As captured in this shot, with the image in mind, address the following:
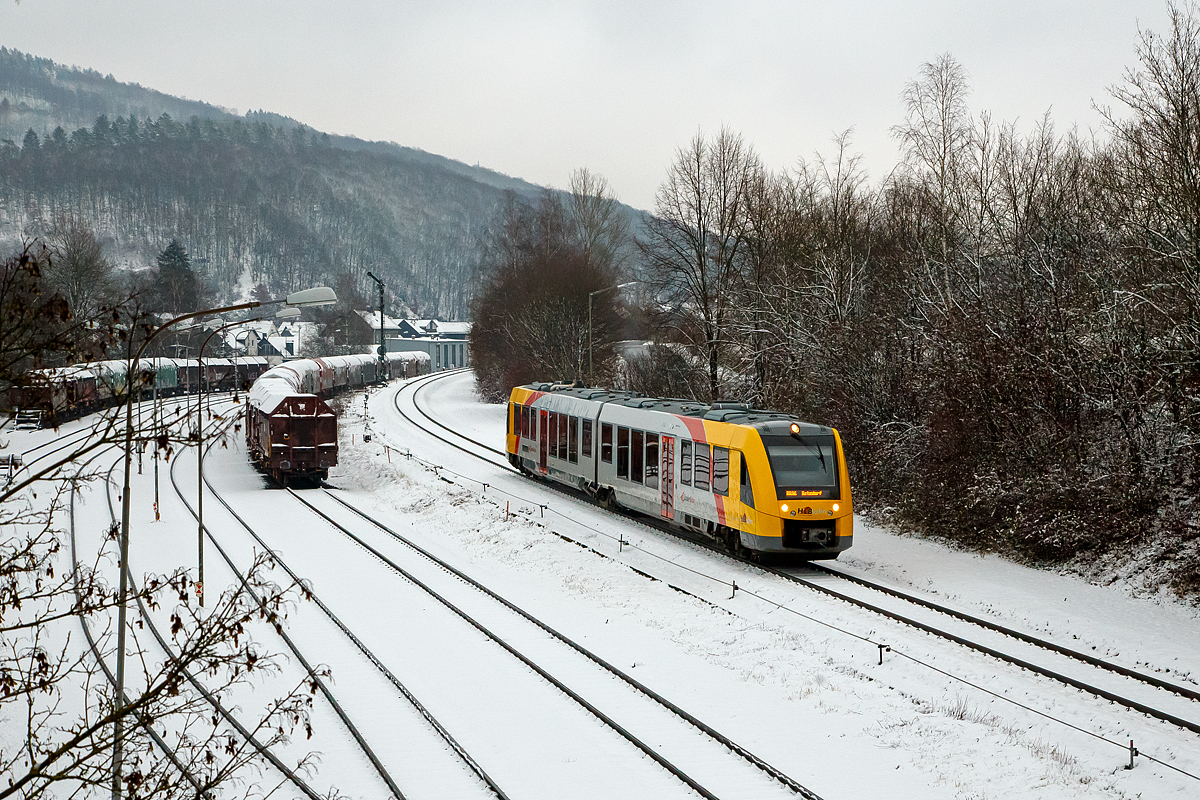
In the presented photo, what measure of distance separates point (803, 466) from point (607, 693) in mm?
7113

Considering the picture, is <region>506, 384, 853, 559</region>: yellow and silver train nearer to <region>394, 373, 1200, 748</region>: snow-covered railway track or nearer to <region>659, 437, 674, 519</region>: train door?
<region>659, 437, 674, 519</region>: train door

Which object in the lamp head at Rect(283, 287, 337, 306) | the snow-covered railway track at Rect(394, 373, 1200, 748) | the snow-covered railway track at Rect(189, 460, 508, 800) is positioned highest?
the lamp head at Rect(283, 287, 337, 306)

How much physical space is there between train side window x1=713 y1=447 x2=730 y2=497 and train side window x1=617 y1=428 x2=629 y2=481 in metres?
4.22

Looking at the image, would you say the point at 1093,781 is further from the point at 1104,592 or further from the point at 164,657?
the point at 164,657

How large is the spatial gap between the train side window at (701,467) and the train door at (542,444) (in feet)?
31.4

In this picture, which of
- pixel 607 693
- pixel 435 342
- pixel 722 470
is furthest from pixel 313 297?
pixel 435 342

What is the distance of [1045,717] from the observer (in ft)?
37.2

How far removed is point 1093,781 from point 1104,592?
812 centimetres

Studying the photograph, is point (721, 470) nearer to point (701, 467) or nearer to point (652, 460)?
point (701, 467)

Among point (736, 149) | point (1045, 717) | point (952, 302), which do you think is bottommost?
point (1045, 717)

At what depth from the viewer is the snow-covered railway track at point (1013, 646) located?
11734 mm

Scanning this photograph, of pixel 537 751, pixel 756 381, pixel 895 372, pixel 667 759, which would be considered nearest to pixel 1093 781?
pixel 667 759

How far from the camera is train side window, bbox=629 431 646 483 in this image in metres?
22.7

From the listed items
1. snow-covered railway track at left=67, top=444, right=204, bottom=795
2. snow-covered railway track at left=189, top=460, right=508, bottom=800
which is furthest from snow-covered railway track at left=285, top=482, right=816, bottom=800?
snow-covered railway track at left=67, top=444, right=204, bottom=795
